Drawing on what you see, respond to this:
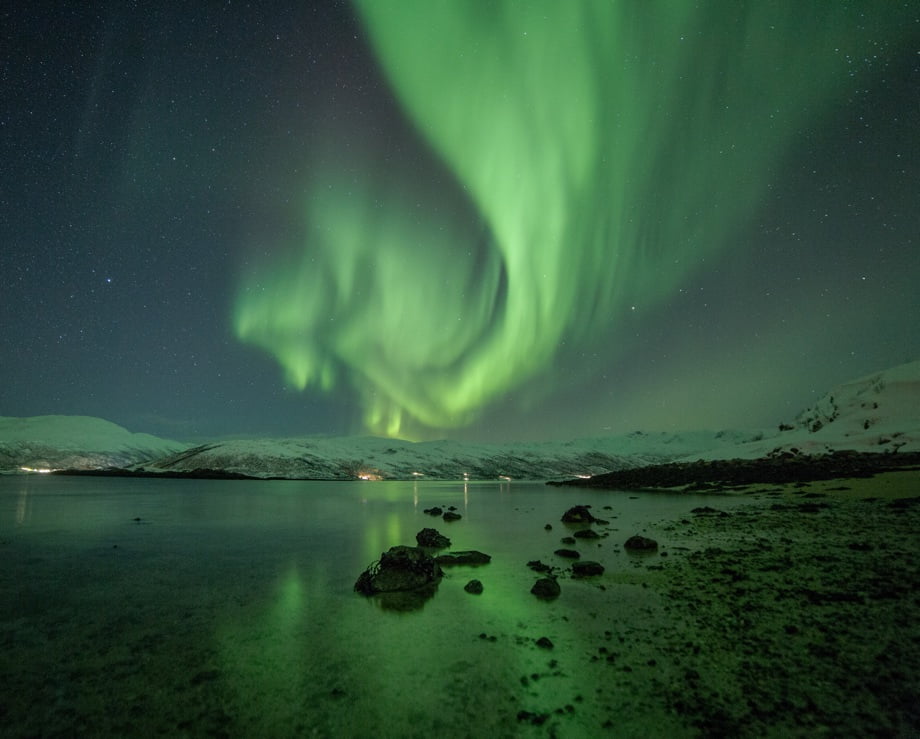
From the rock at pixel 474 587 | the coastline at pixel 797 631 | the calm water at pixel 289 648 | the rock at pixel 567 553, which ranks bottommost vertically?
the calm water at pixel 289 648

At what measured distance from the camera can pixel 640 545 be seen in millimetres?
21359

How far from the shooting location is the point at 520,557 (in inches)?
854

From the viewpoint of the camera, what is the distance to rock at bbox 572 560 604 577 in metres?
16.9

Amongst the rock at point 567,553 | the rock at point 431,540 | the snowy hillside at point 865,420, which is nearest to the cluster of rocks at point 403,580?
the rock at point 567,553

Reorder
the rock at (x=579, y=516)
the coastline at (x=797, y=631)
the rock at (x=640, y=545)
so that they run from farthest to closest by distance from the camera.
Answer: the rock at (x=579, y=516) < the rock at (x=640, y=545) < the coastline at (x=797, y=631)

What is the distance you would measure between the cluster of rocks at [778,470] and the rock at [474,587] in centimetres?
4437

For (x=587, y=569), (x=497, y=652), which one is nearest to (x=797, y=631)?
(x=497, y=652)

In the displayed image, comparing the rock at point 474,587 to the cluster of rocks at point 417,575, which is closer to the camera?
the cluster of rocks at point 417,575

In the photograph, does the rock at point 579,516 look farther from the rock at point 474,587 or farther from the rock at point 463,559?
the rock at point 474,587

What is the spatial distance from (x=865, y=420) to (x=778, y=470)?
2739 cm

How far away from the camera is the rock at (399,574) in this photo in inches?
620

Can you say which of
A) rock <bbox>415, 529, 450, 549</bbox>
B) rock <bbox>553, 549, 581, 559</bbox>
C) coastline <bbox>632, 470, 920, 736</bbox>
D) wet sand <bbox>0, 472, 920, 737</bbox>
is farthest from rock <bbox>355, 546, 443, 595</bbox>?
rock <bbox>415, 529, 450, 549</bbox>

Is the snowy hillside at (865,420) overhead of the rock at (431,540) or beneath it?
overhead

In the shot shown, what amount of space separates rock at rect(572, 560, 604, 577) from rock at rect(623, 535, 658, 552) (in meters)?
4.52
